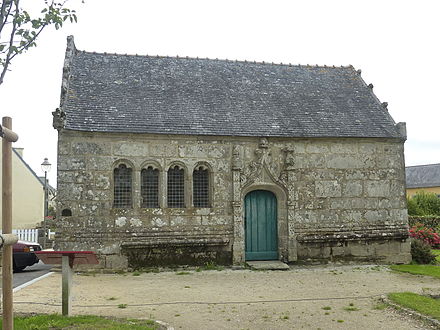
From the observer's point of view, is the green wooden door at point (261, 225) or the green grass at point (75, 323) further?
the green wooden door at point (261, 225)

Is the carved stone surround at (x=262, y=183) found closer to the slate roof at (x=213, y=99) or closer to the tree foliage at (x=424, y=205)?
the slate roof at (x=213, y=99)

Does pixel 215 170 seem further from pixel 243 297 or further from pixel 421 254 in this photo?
pixel 421 254

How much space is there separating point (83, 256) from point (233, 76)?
1027 centimetres

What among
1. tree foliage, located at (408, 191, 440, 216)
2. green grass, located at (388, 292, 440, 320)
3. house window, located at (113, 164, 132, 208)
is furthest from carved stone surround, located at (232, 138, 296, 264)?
tree foliage, located at (408, 191, 440, 216)

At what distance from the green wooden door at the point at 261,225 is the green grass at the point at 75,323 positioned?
7.25 meters

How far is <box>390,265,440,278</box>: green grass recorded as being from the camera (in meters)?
12.4

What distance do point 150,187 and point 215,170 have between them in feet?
6.66

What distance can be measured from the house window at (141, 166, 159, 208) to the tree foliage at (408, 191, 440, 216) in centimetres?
2006

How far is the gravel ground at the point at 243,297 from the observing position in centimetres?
723

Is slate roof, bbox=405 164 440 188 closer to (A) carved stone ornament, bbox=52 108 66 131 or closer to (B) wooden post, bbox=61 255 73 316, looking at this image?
(A) carved stone ornament, bbox=52 108 66 131

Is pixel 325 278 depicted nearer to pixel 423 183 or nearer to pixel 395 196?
pixel 395 196

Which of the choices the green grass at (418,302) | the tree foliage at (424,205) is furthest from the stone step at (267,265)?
the tree foliage at (424,205)

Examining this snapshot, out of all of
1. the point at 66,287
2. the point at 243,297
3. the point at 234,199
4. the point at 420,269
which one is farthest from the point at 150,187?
the point at 420,269

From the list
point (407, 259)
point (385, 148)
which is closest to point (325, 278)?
point (407, 259)
